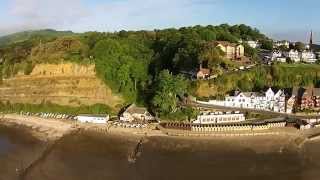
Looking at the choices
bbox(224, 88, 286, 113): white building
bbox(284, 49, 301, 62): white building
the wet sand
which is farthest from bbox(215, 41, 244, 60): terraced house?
the wet sand

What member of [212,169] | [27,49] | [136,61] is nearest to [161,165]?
[212,169]

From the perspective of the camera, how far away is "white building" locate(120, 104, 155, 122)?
5328 cm

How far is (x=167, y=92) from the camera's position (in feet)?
176

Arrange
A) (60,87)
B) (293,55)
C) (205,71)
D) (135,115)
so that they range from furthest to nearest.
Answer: (293,55) < (205,71) < (60,87) < (135,115)

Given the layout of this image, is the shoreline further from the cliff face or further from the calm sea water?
the cliff face

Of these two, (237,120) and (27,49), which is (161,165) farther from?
(27,49)

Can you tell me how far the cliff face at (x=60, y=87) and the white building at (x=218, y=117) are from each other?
10445mm

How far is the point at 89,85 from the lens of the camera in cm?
5991

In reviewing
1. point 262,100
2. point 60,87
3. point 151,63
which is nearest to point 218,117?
point 262,100

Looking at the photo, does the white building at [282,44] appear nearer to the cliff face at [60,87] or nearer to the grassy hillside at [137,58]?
the grassy hillside at [137,58]

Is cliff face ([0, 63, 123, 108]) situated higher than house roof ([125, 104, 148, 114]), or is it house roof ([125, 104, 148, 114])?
cliff face ([0, 63, 123, 108])

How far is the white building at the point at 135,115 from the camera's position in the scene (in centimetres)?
5328

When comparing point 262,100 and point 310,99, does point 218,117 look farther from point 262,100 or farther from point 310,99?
point 310,99

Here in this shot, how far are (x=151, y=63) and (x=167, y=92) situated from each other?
14.9 metres
